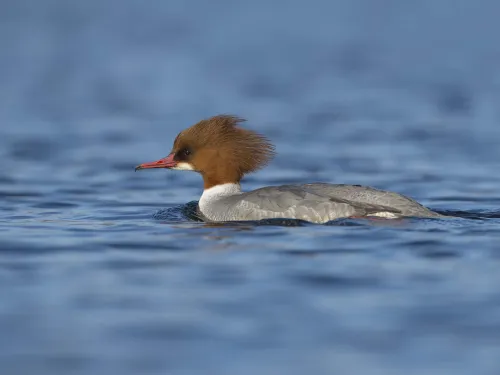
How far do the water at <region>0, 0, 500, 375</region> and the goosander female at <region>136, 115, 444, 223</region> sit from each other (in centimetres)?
16

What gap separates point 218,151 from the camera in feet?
34.3

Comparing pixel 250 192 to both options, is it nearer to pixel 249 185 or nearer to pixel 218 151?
pixel 218 151

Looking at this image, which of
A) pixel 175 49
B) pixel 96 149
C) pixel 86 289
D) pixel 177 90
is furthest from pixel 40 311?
pixel 175 49

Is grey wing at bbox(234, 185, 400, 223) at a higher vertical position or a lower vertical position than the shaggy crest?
lower

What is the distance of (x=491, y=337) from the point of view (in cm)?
650

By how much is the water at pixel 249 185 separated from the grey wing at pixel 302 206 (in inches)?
4.7

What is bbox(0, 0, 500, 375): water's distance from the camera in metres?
6.49

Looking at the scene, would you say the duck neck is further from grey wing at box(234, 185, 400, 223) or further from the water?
grey wing at box(234, 185, 400, 223)

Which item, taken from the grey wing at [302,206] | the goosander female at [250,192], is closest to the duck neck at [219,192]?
the goosander female at [250,192]

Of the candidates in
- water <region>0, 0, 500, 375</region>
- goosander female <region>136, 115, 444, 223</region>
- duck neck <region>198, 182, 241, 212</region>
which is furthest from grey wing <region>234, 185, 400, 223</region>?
A: duck neck <region>198, 182, 241, 212</region>

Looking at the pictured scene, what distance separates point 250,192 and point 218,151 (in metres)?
0.59

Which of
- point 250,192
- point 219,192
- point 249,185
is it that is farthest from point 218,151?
point 249,185

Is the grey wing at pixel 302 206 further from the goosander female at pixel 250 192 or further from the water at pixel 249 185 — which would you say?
the water at pixel 249 185

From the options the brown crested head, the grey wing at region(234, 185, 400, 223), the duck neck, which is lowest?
the grey wing at region(234, 185, 400, 223)
